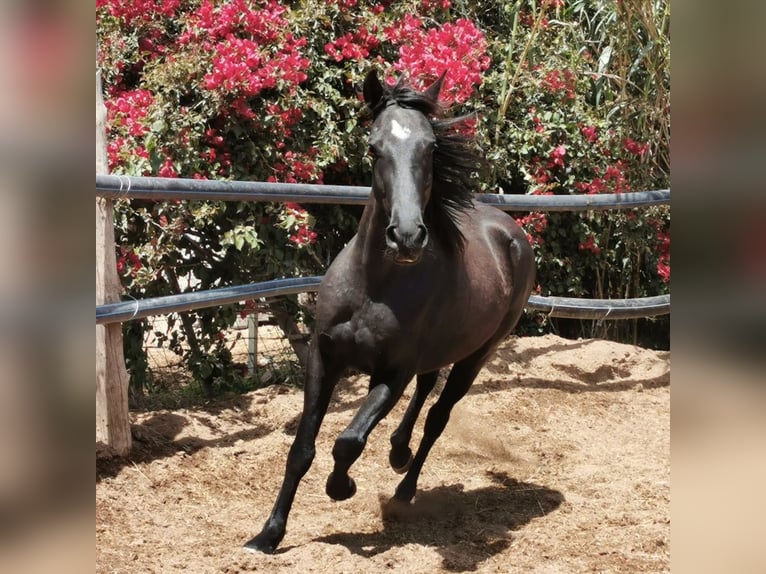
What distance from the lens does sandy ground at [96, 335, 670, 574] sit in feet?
11.3

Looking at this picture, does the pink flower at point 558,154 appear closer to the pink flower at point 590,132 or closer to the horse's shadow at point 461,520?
the pink flower at point 590,132

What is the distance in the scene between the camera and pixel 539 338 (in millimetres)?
6949

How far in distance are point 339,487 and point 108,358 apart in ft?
4.62

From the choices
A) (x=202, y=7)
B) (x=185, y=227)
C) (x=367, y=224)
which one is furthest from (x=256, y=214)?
(x=367, y=224)

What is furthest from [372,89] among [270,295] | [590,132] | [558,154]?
[590,132]

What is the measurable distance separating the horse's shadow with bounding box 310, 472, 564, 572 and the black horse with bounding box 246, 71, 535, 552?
1.22ft

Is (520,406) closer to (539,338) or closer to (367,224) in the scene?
(539,338)

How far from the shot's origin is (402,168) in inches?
121

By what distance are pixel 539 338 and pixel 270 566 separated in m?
4.13

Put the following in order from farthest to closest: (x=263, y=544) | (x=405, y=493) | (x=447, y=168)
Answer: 1. (x=405, y=493)
2. (x=447, y=168)
3. (x=263, y=544)

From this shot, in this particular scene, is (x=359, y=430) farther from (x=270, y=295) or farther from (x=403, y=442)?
(x=270, y=295)

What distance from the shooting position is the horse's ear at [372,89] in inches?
133

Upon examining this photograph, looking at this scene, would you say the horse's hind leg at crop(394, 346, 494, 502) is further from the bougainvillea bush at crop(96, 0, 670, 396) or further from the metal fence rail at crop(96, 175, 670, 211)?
the bougainvillea bush at crop(96, 0, 670, 396)

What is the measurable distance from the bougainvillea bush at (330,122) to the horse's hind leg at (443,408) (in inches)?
59.0
